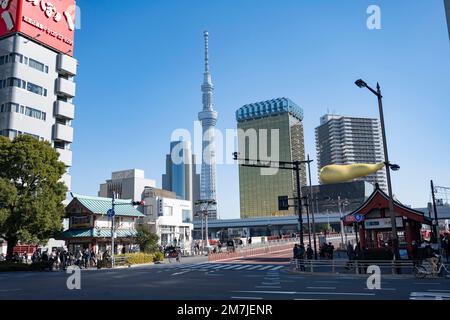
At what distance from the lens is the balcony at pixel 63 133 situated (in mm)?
58125

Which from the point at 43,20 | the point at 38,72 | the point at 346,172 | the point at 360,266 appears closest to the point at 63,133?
the point at 38,72

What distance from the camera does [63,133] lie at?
58938mm

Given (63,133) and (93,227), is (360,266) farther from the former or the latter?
(63,133)

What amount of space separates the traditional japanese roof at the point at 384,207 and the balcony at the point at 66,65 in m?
50.3

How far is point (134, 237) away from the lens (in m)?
49.4

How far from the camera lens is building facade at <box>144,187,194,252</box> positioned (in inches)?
3219

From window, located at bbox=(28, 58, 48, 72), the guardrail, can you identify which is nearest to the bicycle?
the guardrail

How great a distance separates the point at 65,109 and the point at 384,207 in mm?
49264

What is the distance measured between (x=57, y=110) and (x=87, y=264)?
99.5ft

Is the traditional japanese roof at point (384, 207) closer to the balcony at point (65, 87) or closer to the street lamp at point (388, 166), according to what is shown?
the street lamp at point (388, 166)

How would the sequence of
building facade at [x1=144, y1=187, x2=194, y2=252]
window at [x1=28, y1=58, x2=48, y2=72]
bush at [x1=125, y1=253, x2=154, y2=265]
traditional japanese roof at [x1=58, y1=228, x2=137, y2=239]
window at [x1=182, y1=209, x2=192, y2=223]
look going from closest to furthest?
bush at [x1=125, y1=253, x2=154, y2=265]
traditional japanese roof at [x1=58, y1=228, x2=137, y2=239]
window at [x1=28, y1=58, x2=48, y2=72]
building facade at [x1=144, y1=187, x2=194, y2=252]
window at [x1=182, y1=209, x2=192, y2=223]

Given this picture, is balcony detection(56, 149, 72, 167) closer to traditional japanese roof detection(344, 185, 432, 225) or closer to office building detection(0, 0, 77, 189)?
office building detection(0, 0, 77, 189)
